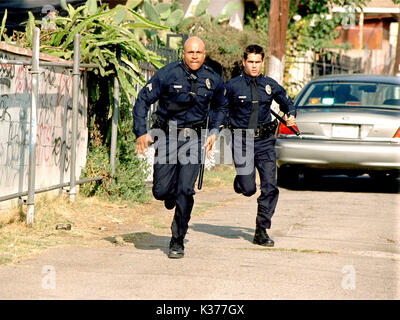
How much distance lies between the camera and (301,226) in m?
8.98

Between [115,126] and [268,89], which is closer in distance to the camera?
[268,89]

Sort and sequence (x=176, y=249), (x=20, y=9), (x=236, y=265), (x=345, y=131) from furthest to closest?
(x=20, y=9) → (x=345, y=131) → (x=176, y=249) → (x=236, y=265)

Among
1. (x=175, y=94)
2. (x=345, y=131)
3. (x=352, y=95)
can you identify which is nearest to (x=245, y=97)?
(x=175, y=94)

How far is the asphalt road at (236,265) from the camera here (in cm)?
573

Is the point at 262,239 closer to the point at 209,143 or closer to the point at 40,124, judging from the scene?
the point at 209,143

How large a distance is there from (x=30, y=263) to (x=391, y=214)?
496 cm

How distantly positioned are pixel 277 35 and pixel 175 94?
375 inches

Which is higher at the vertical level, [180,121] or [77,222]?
[180,121]

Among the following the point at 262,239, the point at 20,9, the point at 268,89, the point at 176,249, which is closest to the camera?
the point at 176,249

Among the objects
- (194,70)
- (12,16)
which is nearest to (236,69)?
(12,16)

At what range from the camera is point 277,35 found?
16406mm

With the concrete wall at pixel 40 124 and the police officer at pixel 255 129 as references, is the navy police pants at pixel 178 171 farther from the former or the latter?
the concrete wall at pixel 40 124
